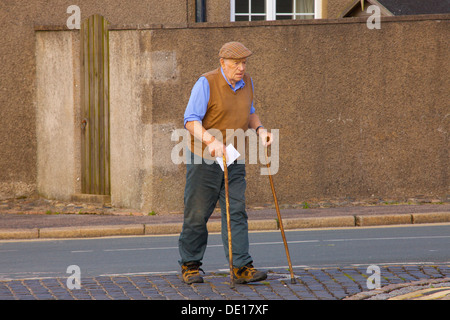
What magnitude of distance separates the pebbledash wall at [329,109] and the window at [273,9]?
10.9 feet

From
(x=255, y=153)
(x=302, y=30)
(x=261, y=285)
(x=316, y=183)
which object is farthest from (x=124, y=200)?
(x=261, y=285)

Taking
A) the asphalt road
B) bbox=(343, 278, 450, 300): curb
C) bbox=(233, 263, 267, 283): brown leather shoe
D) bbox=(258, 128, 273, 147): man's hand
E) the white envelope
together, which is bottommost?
the asphalt road

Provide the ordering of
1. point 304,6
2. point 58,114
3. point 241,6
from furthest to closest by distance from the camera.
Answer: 1. point 304,6
2. point 241,6
3. point 58,114

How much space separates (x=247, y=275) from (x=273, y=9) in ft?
37.1

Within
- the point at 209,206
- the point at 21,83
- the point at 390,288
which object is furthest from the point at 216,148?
the point at 21,83

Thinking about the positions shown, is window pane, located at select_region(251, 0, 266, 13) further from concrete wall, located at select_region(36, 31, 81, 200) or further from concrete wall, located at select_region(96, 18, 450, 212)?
concrete wall, located at select_region(36, 31, 81, 200)

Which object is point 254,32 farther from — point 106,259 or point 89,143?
point 106,259

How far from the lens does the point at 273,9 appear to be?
58.2 ft

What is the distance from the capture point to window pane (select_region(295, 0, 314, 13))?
17922 mm

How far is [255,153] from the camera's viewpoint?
566 inches

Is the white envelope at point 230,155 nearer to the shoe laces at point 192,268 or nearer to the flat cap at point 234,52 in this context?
the flat cap at point 234,52

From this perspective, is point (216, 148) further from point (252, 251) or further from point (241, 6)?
point (241, 6)

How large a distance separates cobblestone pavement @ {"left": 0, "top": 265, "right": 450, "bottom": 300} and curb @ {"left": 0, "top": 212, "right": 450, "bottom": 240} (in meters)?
A: 4.02

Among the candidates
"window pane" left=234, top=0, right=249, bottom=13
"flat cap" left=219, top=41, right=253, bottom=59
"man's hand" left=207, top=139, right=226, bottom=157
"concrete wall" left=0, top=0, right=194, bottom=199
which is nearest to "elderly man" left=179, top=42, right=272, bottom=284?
"flat cap" left=219, top=41, right=253, bottom=59
